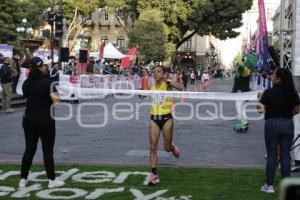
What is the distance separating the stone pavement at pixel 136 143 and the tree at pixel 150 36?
34.9 meters

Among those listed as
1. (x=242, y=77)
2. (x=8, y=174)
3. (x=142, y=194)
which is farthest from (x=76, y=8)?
(x=142, y=194)

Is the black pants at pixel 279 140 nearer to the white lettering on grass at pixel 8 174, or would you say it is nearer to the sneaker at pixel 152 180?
the sneaker at pixel 152 180

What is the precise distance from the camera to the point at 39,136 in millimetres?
7031

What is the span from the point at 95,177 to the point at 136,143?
12.7 feet

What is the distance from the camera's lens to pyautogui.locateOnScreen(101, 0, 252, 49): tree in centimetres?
5728

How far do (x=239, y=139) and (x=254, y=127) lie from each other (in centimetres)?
246

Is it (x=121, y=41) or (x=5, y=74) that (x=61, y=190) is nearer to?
(x=5, y=74)

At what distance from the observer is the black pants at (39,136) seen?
681 cm

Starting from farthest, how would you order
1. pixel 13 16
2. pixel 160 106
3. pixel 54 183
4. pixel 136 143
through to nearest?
pixel 13 16, pixel 136 143, pixel 160 106, pixel 54 183

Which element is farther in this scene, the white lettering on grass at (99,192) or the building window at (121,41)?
the building window at (121,41)

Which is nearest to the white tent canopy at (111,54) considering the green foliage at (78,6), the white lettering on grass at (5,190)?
the green foliage at (78,6)

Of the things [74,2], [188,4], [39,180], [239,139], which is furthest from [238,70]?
[74,2]

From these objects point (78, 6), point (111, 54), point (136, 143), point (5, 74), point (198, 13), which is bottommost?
point (136, 143)

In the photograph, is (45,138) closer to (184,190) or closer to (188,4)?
(184,190)
